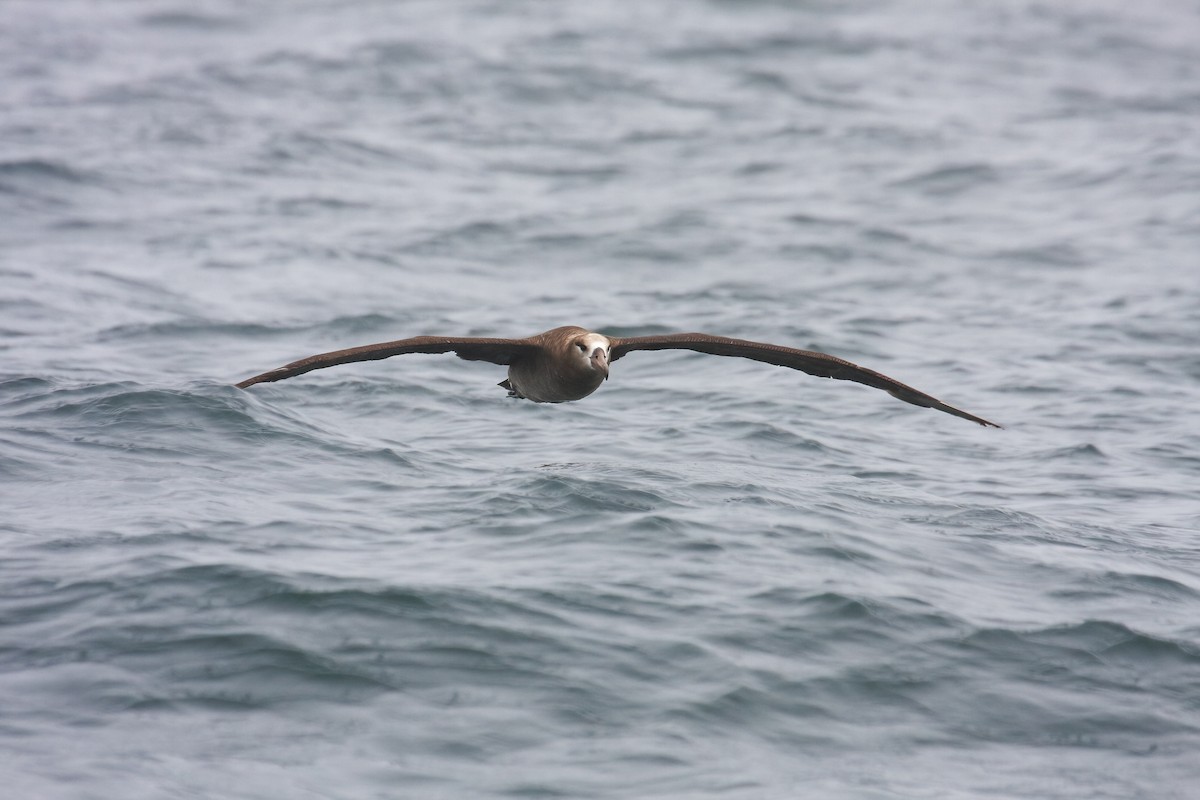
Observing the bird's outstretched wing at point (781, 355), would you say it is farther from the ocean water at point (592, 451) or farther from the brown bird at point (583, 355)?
the ocean water at point (592, 451)

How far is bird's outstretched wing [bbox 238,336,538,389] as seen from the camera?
1023 cm

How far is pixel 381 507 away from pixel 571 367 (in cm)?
177

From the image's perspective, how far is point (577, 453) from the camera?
1283cm

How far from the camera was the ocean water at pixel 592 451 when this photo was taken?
8.34m

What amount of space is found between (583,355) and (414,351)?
4.09ft

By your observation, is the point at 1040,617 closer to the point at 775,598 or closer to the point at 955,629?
the point at 955,629

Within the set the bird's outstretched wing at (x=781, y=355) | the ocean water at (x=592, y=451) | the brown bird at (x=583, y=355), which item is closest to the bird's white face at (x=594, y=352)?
the brown bird at (x=583, y=355)

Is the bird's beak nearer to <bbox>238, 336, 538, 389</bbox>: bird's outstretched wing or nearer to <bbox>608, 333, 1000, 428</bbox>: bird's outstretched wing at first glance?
<bbox>608, 333, 1000, 428</bbox>: bird's outstretched wing

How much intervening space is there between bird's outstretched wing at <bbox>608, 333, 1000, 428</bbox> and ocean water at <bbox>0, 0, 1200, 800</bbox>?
0.89m

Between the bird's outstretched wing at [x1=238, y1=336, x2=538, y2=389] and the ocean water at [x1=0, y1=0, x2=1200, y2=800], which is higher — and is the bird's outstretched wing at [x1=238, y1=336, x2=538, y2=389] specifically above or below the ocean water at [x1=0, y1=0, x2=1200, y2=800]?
above

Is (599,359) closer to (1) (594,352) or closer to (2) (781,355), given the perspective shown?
(1) (594,352)

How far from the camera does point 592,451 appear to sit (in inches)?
509

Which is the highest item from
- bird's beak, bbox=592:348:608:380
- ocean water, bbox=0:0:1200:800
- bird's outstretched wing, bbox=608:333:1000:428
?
bird's beak, bbox=592:348:608:380

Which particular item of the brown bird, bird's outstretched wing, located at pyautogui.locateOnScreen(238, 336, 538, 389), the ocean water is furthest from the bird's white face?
the ocean water
